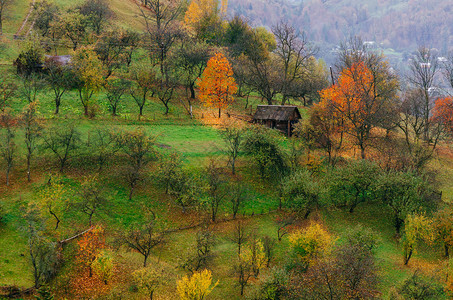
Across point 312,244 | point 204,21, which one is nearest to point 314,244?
point 312,244

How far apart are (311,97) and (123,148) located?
161 feet

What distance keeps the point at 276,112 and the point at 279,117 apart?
4.16 ft

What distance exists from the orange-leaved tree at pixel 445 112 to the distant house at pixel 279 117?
1046 inches

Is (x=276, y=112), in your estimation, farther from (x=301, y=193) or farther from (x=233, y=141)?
(x=301, y=193)

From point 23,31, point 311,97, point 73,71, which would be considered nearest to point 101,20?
point 23,31

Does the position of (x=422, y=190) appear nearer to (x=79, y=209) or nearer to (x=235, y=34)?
(x=79, y=209)

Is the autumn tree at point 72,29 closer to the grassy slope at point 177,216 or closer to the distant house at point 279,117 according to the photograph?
the grassy slope at point 177,216

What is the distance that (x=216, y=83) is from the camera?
67188 mm

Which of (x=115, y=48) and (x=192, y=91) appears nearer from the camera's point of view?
(x=192, y=91)

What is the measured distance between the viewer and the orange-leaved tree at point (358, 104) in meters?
60.2

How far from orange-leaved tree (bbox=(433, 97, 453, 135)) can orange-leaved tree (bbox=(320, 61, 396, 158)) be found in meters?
11.8

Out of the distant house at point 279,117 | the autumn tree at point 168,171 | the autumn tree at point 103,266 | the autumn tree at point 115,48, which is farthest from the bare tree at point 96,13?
the autumn tree at point 103,266

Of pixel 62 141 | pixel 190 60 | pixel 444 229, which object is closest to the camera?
pixel 444 229

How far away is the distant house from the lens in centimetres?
6391
